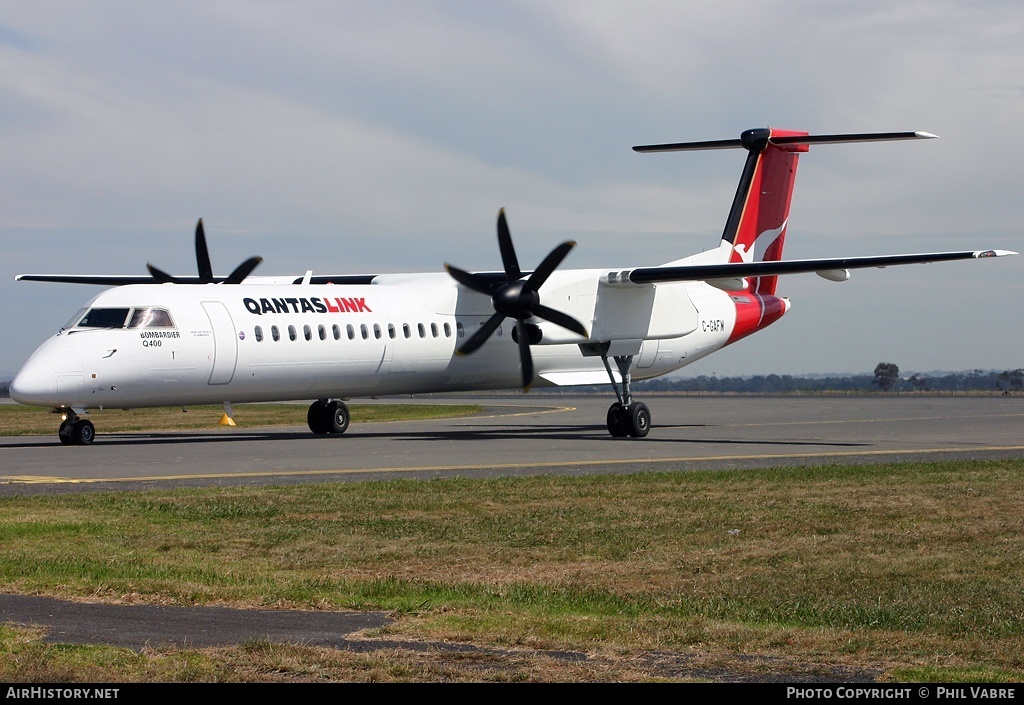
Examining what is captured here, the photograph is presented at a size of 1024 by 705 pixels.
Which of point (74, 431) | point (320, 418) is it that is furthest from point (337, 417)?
point (74, 431)

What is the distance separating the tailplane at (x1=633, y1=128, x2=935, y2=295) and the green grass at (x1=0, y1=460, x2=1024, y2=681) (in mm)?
18521

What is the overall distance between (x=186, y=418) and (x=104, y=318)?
60.4 feet

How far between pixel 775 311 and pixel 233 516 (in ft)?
81.6

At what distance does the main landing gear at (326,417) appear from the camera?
31.8 m

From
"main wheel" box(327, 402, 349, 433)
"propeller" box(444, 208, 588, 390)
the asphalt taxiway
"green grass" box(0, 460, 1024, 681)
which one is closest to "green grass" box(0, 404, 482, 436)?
the asphalt taxiway

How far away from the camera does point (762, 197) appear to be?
122 feet

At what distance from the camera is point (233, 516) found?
1502 centimetres

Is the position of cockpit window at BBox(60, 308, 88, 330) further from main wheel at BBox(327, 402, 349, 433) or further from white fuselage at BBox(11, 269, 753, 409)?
main wheel at BBox(327, 402, 349, 433)

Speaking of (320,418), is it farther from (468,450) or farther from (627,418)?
(627,418)

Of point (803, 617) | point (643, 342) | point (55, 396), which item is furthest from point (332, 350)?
point (803, 617)

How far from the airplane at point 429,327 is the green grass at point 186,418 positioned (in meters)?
5.12

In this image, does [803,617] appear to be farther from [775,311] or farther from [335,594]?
[775,311]

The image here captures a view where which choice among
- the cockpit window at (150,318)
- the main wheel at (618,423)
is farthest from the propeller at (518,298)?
the cockpit window at (150,318)

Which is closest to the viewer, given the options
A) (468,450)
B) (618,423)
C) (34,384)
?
(34,384)
